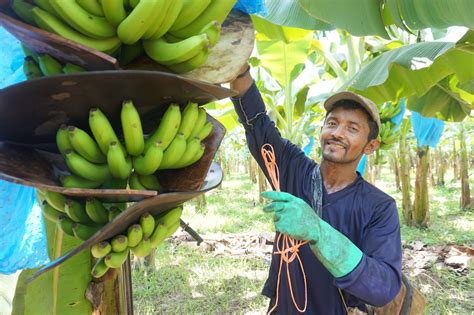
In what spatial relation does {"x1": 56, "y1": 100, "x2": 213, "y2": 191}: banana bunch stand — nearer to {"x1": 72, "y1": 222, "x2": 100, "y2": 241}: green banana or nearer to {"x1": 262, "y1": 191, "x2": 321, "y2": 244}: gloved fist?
{"x1": 72, "y1": 222, "x2": 100, "y2": 241}: green banana

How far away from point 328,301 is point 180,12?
4.26 ft

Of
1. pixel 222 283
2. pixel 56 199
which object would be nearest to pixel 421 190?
pixel 222 283

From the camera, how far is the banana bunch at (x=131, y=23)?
2.28ft

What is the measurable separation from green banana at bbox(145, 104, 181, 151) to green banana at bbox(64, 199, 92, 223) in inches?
7.6

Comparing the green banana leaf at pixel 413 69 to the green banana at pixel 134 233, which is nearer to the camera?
the green banana at pixel 134 233

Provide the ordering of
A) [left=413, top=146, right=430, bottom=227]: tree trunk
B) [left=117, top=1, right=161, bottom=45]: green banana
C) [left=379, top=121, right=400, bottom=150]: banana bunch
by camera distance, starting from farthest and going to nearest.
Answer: [left=413, top=146, right=430, bottom=227]: tree trunk
[left=379, top=121, right=400, bottom=150]: banana bunch
[left=117, top=1, right=161, bottom=45]: green banana

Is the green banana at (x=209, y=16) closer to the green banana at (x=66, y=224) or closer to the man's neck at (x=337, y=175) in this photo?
the green banana at (x=66, y=224)

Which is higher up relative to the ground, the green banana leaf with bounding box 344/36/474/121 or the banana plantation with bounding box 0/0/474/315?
the green banana leaf with bounding box 344/36/474/121

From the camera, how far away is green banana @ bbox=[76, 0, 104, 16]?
722 millimetres

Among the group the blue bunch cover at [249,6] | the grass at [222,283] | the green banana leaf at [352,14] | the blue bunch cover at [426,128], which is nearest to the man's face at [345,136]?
the green banana leaf at [352,14]

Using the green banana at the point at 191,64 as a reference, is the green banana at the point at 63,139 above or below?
below

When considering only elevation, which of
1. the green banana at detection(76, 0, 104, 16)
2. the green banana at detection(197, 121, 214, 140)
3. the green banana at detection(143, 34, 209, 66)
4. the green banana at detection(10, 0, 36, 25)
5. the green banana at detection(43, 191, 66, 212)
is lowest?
the green banana at detection(43, 191, 66, 212)

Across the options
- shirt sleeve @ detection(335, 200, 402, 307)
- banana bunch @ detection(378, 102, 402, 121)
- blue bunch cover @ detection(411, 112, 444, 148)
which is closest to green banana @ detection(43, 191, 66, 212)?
shirt sleeve @ detection(335, 200, 402, 307)

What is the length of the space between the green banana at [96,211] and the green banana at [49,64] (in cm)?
26
